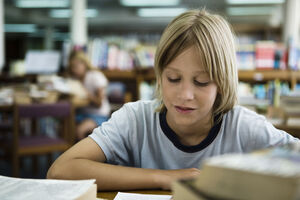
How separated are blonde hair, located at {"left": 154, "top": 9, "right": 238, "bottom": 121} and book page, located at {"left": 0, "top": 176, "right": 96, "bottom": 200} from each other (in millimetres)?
457

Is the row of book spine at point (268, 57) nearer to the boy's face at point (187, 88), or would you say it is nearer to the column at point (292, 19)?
the column at point (292, 19)

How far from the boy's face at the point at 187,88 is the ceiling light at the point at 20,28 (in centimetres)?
1478

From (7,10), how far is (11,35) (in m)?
5.09

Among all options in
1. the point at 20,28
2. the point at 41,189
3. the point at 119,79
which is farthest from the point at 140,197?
the point at 20,28

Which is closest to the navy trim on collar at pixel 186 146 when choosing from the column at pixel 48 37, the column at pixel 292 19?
the column at pixel 292 19

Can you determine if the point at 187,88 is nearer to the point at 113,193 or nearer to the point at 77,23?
the point at 113,193

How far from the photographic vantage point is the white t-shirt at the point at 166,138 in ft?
3.62

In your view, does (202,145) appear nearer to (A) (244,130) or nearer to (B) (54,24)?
(A) (244,130)

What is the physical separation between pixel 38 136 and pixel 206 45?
261 centimetres

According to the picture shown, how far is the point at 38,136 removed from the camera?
3.26 m

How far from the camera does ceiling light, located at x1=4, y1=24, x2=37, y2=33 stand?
1501cm

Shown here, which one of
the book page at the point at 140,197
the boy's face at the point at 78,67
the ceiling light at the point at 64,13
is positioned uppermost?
the ceiling light at the point at 64,13

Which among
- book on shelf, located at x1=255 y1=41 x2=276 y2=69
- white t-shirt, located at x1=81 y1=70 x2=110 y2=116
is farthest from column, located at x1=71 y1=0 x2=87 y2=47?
book on shelf, located at x1=255 y1=41 x2=276 y2=69

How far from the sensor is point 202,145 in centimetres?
111
